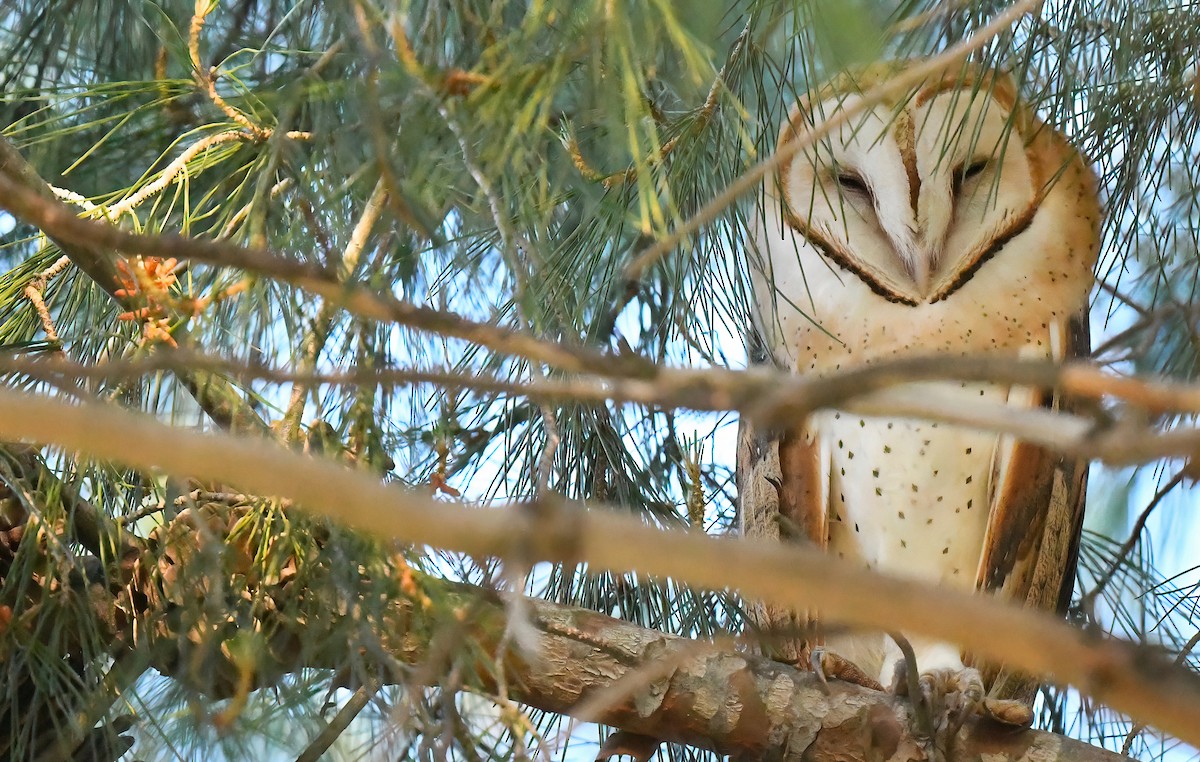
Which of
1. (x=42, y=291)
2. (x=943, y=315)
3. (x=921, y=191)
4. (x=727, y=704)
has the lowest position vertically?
(x=727, y=704)

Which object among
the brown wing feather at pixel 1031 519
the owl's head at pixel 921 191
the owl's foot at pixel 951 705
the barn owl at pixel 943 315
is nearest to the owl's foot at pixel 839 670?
the owl's foot at pixel 951 705

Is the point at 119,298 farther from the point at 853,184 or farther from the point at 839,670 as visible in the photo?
the point at 853,184

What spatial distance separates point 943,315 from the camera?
1669 mm

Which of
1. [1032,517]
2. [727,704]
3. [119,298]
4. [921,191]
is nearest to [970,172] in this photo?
[921,191]

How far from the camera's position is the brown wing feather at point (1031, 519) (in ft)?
5.42

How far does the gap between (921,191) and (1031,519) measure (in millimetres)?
469

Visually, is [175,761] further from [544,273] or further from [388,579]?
[544,273]

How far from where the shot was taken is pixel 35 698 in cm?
112

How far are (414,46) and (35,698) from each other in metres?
0.69

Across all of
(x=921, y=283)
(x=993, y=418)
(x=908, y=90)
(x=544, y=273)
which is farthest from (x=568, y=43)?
(x=921, y=283)

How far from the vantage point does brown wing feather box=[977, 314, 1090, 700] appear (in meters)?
1.65

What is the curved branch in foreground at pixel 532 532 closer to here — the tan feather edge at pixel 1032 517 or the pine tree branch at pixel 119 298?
the pine tree branch at pixel 119 298

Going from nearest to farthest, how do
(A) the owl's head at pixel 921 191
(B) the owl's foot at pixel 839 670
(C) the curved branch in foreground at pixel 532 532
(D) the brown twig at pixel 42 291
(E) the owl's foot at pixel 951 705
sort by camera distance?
(C) the curved branch in foreground at pixel 532 532
(D) the brown twig at pixel 42 291
(E) the owl's foot at pixel 951 705
(B) the owl's foot at pixel 839 670
(A) the owl's head at pixel 921 191

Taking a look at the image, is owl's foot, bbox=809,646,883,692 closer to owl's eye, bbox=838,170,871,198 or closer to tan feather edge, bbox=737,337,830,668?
tan feather edge, bbox=737,337,830,668
